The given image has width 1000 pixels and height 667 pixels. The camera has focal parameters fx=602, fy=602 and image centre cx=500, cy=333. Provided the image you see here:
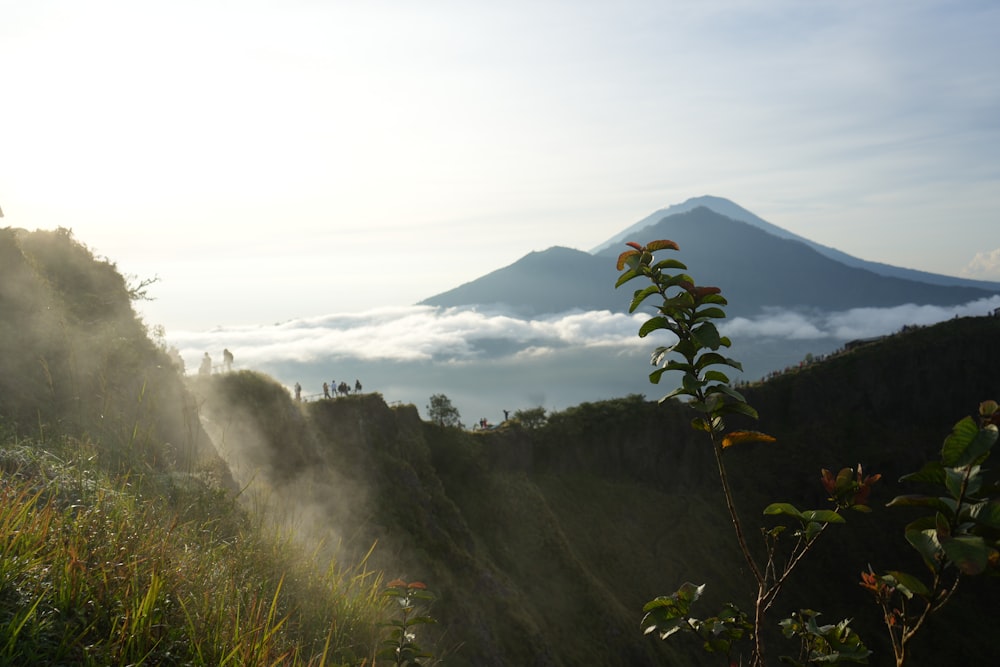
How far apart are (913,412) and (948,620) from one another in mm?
24339

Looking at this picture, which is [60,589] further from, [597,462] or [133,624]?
[597,462]

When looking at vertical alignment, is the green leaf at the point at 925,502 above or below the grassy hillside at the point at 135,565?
above

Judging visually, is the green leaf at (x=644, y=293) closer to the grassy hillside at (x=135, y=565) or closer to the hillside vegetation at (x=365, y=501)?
the hillside vegetation at (x=365, y=501)

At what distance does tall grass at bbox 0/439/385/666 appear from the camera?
381cm

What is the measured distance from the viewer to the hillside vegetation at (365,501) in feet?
14.8

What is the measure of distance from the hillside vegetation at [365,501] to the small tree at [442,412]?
5.41 metres

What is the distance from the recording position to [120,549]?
15.2 feet

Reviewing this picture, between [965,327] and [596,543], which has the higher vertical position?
[965,327]

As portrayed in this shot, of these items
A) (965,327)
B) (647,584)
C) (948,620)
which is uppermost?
(965,327)

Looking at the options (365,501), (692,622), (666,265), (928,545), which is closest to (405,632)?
(692,622)

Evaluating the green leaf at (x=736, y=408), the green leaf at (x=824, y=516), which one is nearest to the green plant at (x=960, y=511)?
the green leaf at (x=824, y=516)

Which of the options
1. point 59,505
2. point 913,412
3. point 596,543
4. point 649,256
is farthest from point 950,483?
point 913,412

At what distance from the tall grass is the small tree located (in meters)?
44.9

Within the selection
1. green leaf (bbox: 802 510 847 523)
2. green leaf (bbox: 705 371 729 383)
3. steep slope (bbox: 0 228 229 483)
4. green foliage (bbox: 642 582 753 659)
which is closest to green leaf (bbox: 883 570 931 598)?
green leaf (bbox: 802 510 847 523)
